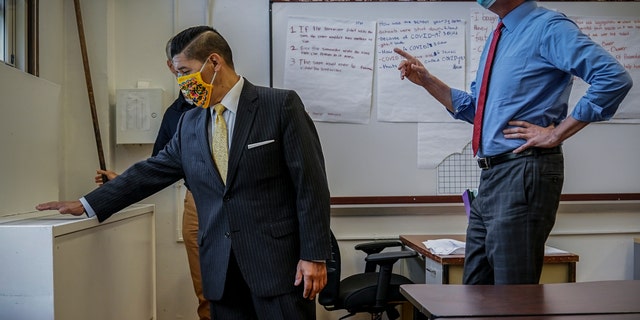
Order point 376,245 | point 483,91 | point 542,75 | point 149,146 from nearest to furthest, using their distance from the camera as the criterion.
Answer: point 542,75 → point 483,91 → point 376,245 → point 149,146

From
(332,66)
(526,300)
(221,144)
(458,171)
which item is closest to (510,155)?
(526,300)

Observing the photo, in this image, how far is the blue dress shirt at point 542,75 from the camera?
153 cm

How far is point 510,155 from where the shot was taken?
164 cm

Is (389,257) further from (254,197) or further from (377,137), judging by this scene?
(254,197)

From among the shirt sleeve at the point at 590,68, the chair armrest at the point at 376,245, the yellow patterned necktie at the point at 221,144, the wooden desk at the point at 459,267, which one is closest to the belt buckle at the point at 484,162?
the shirt sleeve at the point at 590,68

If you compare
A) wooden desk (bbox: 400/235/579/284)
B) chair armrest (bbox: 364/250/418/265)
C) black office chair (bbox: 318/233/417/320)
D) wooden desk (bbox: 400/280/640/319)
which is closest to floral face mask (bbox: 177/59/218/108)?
wooden desk (bbox: 400/280/640/319)

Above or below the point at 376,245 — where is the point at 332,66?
above

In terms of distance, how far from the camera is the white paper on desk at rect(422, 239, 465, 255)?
239 centimetres

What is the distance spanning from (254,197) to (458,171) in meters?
1.77

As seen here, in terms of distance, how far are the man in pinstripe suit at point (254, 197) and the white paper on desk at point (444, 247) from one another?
36.1 inches

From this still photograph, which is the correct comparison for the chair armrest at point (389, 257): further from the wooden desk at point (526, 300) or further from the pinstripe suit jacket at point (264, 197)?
the wooden desk at point (526, 300)

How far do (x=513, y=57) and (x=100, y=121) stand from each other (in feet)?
7.12

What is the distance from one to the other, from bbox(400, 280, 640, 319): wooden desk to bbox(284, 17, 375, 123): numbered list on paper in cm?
186

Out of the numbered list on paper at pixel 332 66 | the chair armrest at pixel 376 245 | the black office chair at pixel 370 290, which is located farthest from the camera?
the numbered list on paper at pixel 332 66
